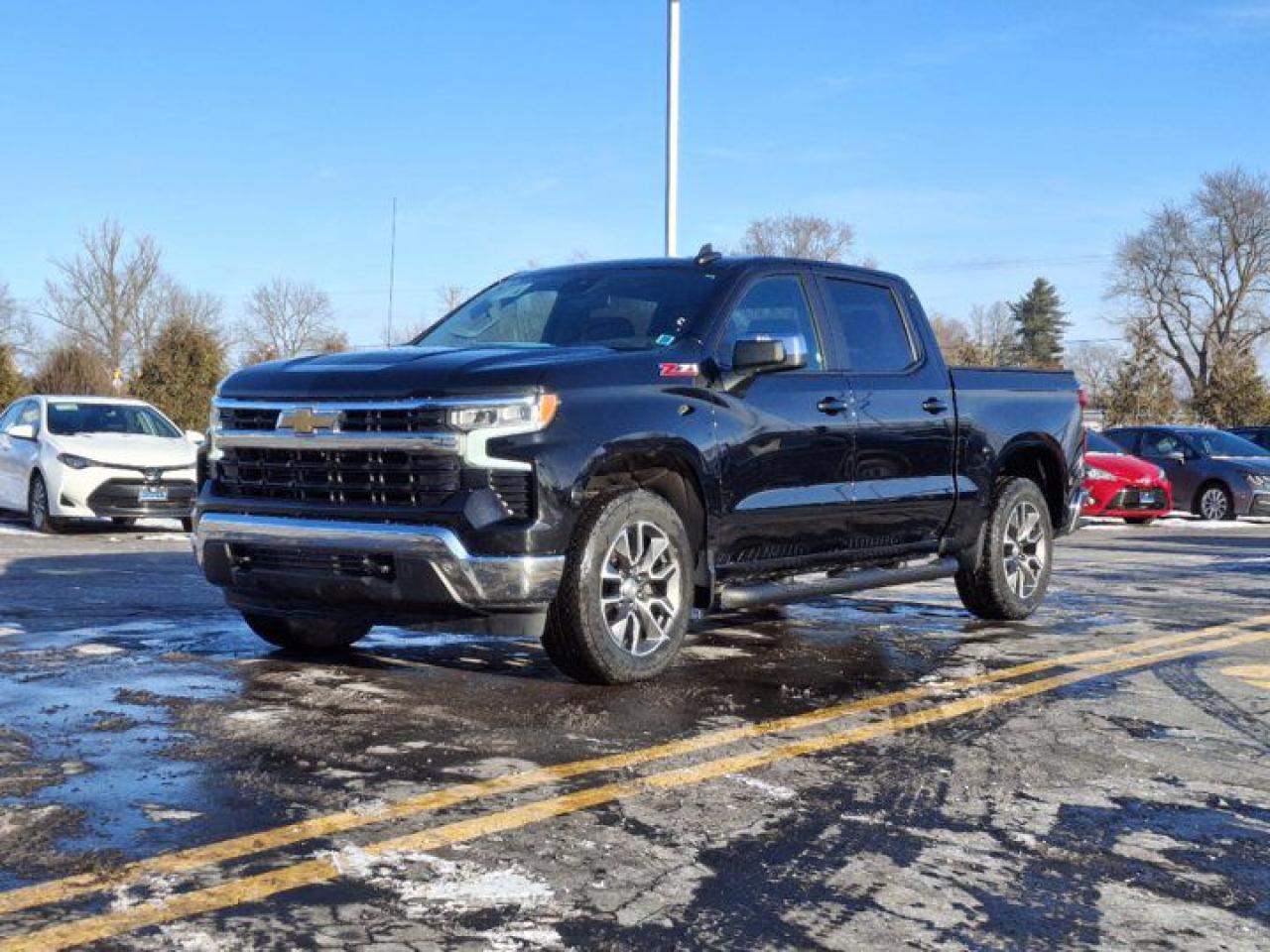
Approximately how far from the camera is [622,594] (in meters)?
5.85

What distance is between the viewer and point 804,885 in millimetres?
3387

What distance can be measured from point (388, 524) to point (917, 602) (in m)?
4.65

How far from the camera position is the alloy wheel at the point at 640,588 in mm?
5824

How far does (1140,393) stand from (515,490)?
5104 centimetres

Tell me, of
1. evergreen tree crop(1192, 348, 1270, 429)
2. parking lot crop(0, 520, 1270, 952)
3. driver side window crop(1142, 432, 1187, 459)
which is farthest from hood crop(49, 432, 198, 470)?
evergreen tree crop(1192, 348, 1270, 429)

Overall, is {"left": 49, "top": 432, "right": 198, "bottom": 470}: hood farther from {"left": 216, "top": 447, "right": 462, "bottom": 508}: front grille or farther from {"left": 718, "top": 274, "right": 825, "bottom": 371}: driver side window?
{"left": 718, "top": 274, "right": 825, "bottom": 371}: driver side window

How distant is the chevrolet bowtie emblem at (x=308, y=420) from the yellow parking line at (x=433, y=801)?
186cm

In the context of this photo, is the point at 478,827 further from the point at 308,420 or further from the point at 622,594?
the point at 308,420

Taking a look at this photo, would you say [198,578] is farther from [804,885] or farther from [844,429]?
[804,885]

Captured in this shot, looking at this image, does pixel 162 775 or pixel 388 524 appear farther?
A: pixel 388 524

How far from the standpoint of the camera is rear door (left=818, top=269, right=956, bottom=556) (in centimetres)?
711

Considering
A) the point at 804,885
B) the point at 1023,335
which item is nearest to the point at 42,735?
the point at 804,885

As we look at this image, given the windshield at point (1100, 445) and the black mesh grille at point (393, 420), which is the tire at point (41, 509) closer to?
the black mesh grille at point (393, 420)

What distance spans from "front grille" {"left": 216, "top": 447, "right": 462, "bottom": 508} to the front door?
4.31 ft
